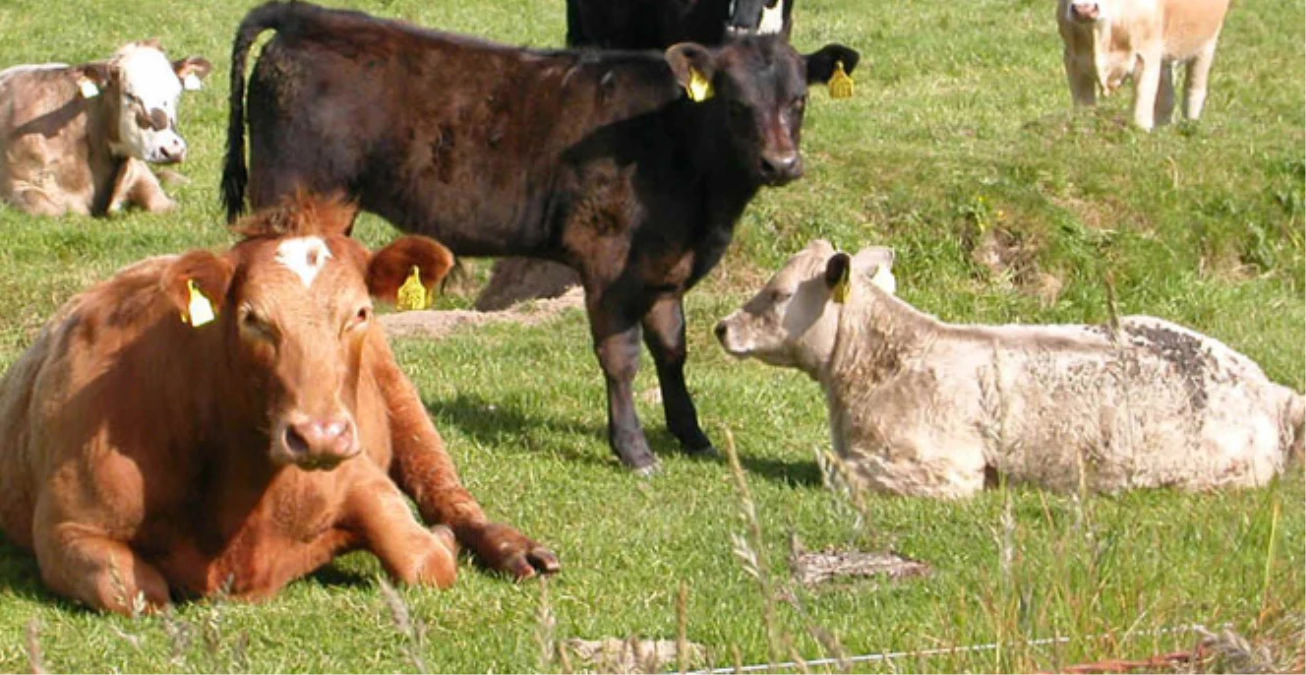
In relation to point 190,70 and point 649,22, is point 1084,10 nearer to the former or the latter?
point 649,22

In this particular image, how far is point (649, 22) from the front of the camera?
14258 millimetres

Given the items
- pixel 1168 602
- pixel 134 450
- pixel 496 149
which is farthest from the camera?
pixel 496 149

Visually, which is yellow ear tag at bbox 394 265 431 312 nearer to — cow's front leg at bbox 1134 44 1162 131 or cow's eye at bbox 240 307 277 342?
cow's eye at bbox 240 307 277 342

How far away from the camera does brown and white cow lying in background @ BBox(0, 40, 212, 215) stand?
58.1 feet

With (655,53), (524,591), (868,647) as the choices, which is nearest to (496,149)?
(655,53)

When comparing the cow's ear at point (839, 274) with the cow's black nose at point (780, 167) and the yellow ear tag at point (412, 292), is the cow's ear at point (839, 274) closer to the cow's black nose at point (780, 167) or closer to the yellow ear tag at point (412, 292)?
the cow's black nose at point (780, 167)

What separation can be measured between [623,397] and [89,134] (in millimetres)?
9797

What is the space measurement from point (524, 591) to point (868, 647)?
145 centimetres

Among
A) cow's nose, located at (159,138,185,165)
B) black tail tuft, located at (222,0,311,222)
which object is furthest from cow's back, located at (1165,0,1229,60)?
black tail tuft, located at (222,0,311,222)

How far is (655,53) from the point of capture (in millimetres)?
10391

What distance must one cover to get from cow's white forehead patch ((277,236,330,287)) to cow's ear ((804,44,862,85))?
399cm

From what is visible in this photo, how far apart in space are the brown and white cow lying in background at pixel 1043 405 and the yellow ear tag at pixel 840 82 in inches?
49.9

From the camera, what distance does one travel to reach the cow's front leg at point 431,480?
7.68 metres

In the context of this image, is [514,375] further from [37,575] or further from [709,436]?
[37,575]
